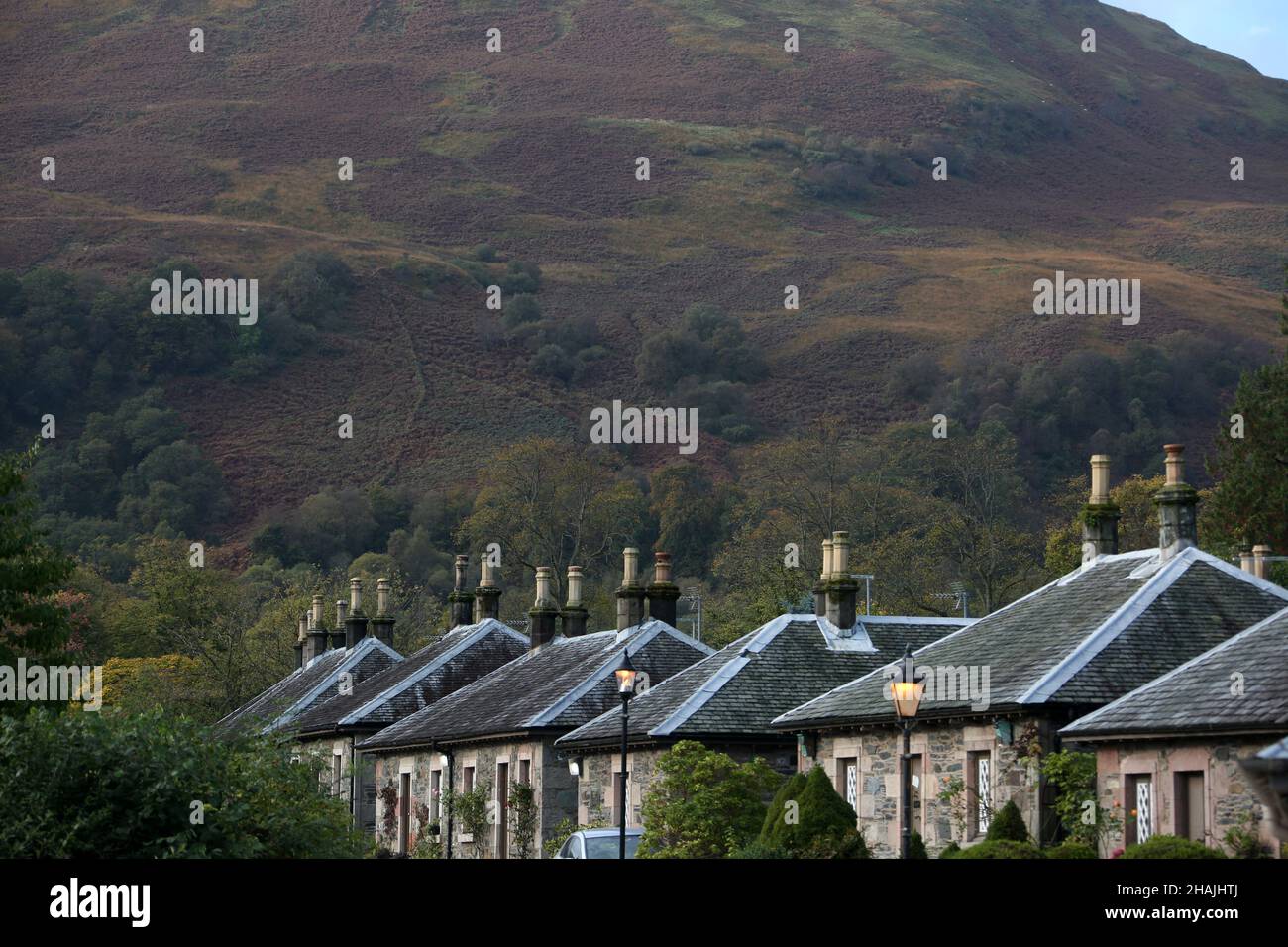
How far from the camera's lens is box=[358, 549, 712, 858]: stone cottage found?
39.9 meters

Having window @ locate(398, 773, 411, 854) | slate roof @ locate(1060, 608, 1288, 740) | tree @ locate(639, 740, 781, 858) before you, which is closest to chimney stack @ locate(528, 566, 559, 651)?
window @ locate(398, 773, 411, 854)

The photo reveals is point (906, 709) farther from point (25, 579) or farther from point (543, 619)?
point (543, 619)

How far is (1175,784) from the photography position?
986 inches

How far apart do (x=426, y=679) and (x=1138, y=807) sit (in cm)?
2801

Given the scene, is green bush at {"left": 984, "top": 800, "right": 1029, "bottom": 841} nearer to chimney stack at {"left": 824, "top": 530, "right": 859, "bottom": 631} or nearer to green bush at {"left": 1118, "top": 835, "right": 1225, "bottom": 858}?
green bush at {"left": 1118, "top": 835, "right": 1225, "bottom": 858}

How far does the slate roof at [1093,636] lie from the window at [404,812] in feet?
50.1

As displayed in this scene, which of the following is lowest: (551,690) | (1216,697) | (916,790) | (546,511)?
(916,790)

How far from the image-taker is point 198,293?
189 metres

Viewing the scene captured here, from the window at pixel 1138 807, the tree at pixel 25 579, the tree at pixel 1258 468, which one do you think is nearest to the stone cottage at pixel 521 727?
the tree at pixel 25 579

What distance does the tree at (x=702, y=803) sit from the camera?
109ft

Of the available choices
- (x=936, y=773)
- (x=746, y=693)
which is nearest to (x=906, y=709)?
(x=936, y=773)
